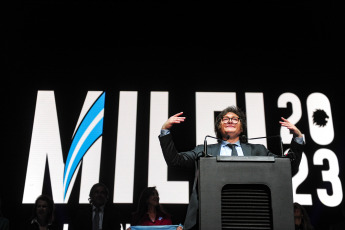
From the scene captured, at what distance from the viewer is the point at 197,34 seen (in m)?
4.55

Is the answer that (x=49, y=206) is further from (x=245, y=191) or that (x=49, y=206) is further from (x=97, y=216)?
(x=245, y=191)

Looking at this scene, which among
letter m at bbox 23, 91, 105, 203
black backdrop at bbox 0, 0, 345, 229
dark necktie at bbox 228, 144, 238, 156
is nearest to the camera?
dark necktie at bbox 228, 144, 238, 156

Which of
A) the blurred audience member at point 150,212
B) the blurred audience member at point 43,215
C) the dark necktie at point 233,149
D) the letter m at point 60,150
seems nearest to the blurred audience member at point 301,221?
the blurred audience member at point 150,212

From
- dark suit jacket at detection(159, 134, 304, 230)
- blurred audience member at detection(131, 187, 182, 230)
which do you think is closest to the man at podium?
dark suit jacket at detection(159, 134, 304, 230)

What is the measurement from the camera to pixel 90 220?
11.4 ft

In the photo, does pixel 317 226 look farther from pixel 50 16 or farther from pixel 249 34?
pixel 50 16

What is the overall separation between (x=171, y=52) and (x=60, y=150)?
5.78 ft

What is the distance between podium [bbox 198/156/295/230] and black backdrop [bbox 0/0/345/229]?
3.00 meters

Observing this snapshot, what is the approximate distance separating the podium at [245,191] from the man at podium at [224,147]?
19 centimetres

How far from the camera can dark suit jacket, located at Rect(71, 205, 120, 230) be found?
345cm

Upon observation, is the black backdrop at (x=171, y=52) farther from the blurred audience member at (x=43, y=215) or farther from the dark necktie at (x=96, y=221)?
the dark necktie at (x=96, y=221)

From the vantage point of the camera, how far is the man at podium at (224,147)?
145cm

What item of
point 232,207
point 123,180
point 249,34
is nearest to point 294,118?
point 249,34

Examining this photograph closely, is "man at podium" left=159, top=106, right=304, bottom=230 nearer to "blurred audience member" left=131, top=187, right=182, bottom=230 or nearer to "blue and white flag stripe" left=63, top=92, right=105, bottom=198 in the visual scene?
"blurred audience member" left=131, top=187, right=182, bottom=230
